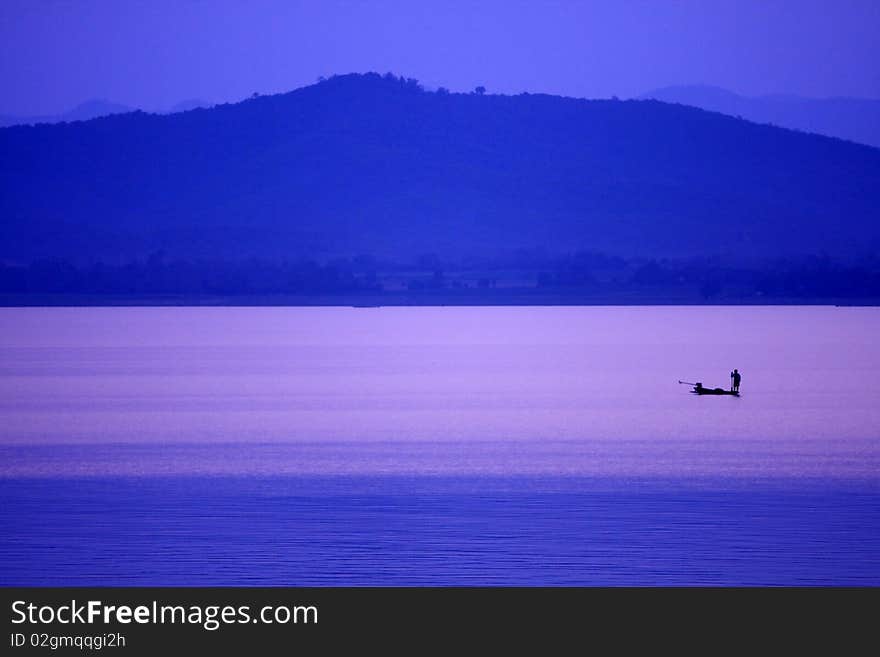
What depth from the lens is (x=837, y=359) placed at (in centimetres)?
5362

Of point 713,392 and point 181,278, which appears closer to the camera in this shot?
point 713,392

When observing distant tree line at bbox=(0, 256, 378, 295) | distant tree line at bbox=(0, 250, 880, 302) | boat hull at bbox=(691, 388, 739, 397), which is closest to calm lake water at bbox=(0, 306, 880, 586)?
boat hull at bbox=(691, 388, 739, 397)

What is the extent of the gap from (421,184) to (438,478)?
6360 inches
